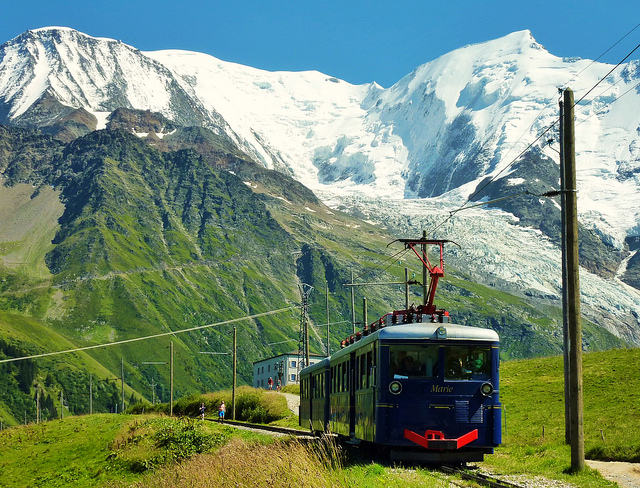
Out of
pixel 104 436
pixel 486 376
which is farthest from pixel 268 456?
pixel 104 436

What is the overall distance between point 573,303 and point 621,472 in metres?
5.34

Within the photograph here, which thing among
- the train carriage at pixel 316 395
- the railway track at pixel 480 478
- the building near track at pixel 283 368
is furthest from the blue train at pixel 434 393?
the building near track at pixel 283 368

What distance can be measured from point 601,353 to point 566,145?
128ft

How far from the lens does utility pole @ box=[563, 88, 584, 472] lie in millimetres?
24406

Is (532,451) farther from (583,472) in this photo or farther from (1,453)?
(1,453)

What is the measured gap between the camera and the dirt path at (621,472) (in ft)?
76.5

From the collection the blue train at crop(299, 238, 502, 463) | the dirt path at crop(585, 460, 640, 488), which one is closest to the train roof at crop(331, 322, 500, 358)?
the blue train at crop(299, 238, 502, 463)

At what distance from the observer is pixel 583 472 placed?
23906mm

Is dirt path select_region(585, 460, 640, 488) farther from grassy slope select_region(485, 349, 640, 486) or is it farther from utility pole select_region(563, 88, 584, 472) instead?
utility pole select_region(563, 88, 584, 472)

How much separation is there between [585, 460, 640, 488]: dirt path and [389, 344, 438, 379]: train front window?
579 centimetres

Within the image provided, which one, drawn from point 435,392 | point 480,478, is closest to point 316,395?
point 435,392

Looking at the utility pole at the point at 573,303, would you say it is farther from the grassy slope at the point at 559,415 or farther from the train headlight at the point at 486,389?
the train headlight at the point at 486,389

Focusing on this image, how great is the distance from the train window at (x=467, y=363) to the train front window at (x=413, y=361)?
1.30ft

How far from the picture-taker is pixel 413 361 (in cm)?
2586
